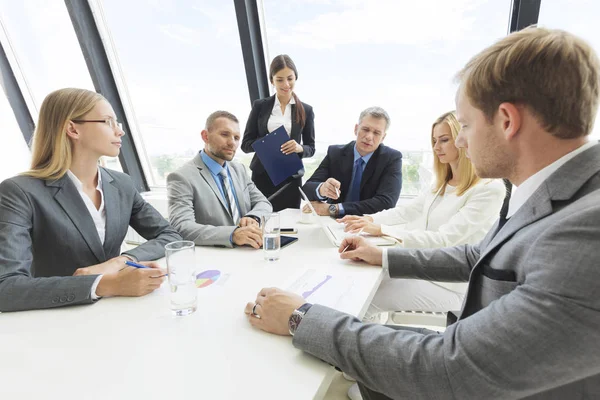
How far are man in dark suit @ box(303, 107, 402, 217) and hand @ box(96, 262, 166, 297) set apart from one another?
1.44 m

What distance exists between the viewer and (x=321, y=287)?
3.66 ft

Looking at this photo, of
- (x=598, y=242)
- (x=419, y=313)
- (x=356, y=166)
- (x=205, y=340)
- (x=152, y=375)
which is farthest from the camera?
(x=356, y=166)

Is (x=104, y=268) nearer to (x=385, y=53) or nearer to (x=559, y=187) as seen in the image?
(x=559, y=187)

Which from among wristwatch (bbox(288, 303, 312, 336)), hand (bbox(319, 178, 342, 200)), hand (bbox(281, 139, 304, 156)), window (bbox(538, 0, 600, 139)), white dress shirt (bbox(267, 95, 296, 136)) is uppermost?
window (bbox(538, 0, 600, 139))

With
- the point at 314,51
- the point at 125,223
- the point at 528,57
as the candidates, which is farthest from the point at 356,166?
the point at 528,57

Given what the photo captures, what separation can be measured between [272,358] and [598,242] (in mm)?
673

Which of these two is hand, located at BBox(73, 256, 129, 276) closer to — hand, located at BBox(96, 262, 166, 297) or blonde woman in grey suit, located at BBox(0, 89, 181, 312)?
blonde woman in grey suit, located at BBox(0, 89, 181, 312)

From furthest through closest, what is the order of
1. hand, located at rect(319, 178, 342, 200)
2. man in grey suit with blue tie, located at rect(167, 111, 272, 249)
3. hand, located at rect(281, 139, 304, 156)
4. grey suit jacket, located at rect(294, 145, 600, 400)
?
hand, located at rect(281, 139, 304, 156) → hand, located at rect(319, 178, 342, 200) → man in grey suit with blue tie, located at rect(167, 111, 272, 249) → grey suit jacket, located at rect(294, 145, 600, 400)

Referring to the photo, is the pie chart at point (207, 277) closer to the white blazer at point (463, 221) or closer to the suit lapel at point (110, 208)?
the suit lapel at point (110, 208)

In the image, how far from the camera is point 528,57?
74 cm

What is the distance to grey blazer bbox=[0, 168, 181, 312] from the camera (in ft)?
3.27

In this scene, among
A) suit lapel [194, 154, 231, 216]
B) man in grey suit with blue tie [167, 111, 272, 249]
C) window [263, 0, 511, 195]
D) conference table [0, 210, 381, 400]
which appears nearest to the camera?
conference table [0, 210, 381, 400]

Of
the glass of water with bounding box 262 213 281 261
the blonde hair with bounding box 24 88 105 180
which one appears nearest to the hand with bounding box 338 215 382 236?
the glass of water with bounding box 262 213 281 261

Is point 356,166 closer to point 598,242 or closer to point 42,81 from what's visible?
point 598,242
